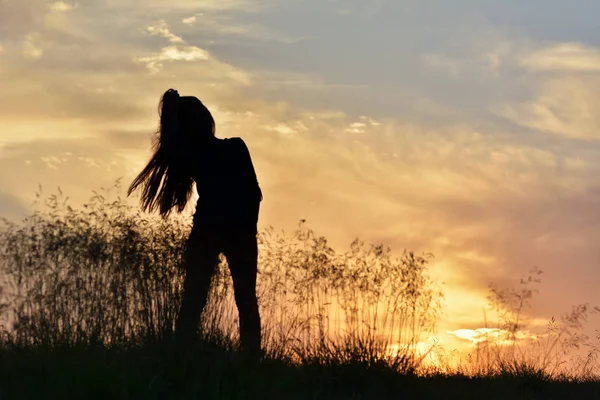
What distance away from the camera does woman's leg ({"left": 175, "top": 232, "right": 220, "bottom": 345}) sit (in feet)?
21.1

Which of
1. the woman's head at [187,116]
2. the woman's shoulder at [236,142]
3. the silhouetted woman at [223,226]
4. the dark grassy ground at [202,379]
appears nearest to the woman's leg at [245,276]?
the silhouetted woman at [223,226]

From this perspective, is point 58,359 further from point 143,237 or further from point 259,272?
point 259,272

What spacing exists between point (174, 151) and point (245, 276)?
1.27 metres

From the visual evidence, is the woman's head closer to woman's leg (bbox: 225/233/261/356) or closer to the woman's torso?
the woman's torso

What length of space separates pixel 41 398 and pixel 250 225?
2.50 metres

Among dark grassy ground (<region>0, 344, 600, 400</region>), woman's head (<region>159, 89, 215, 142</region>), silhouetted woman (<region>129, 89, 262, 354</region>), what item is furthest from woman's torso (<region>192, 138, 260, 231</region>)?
dark grassy ground (<region>0, 344, 600, 400</region>)

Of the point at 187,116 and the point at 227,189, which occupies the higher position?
the point at 187,116

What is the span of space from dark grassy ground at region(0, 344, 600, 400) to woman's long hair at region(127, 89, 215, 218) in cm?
175

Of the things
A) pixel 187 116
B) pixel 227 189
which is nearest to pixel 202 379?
pixel 227 189

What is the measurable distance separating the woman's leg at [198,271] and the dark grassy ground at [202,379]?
1.83 ft

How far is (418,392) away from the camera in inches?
232

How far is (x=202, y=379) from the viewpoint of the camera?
470 cm

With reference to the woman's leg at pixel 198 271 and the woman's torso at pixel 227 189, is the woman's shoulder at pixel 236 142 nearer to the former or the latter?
the woman's torso at pixel 227 189

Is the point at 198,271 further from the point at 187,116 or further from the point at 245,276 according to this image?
the point at 187,116
